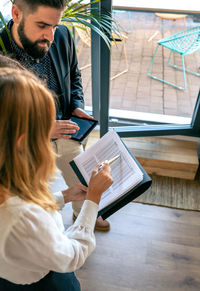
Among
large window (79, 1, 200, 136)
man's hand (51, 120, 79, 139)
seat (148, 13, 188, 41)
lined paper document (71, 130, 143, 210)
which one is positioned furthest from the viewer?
large window (79, 1, 200, 136)

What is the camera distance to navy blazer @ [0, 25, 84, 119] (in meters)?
1.40

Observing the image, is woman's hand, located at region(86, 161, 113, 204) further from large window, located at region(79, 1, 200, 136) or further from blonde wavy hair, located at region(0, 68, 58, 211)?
large window, located at region(79, 1, 200, 136)

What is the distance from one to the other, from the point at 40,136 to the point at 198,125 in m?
1.79

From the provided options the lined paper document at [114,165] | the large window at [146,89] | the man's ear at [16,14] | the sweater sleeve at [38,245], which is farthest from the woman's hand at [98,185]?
the large window at [146,89]

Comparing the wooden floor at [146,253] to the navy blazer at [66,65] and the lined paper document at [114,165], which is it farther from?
the navy blazer at [66,65]

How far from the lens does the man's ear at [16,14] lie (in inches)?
47.7

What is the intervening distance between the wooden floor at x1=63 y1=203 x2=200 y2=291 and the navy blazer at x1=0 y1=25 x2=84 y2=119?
845 millimetres

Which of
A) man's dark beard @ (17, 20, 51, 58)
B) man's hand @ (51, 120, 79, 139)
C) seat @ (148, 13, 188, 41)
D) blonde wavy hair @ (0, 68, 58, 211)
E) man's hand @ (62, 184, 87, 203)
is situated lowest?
man's hand @ (62, 184, 87, 203)

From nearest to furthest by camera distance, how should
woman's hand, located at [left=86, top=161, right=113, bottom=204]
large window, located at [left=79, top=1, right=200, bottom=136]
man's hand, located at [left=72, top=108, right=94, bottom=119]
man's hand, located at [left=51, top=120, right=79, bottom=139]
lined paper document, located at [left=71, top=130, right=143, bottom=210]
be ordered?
woman's hand, located at [left=86, top=161, right=113, bottom=204], lined paper document, located at [left=71, top=130, right=143, bottom=210], man's hand, located at [left=51, top=120, right=79, bottom=139], man's hand, located at [left=72, top=108, right=94, bottom=119], large window, located at [left=79, top=1, right=200, bottom=136]

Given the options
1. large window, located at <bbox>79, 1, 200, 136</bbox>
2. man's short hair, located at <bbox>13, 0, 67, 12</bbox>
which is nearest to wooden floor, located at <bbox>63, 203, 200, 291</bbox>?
large window, located at <bbox>79, 1, 200, 136</bbox>

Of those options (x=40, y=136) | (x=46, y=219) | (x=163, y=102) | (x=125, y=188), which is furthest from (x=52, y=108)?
(x=163, y=102)

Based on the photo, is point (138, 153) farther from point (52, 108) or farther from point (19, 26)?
point (52, 108)

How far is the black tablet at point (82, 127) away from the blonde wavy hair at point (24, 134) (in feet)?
2.15

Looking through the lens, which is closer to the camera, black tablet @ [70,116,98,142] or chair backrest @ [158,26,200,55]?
black tablet @ [70,116,98,142]
